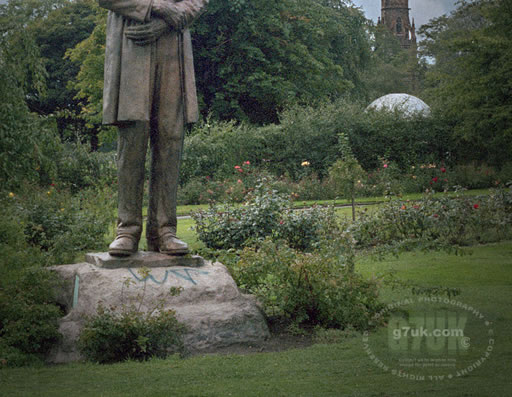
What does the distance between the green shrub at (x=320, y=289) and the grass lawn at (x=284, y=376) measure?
0.39 m

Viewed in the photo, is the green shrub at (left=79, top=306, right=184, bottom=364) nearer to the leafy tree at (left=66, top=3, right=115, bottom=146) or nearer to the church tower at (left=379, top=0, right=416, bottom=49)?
the leafy tree at (left=66, top=3, right=115, bottom=146)

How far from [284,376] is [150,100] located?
9.87 feet

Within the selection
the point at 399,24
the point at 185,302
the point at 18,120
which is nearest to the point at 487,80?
the point at 18,120

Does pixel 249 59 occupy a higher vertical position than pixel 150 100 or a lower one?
higher

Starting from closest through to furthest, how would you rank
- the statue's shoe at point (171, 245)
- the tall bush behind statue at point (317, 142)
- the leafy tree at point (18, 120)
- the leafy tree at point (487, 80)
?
the statue's shoe at point (171, 245)
the leafy tree at point (18, 120)
the leafy tree at point (487, 80)
the tall bush behind statue at point (317, 142)

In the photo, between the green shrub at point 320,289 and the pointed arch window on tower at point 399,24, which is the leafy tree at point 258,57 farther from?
the pointed arch window on tower at point 399,24

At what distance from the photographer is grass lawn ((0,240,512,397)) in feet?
14.8

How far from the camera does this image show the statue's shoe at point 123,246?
6375 mm

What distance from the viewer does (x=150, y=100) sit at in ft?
21.4

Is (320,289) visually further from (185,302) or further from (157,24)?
(157,24)

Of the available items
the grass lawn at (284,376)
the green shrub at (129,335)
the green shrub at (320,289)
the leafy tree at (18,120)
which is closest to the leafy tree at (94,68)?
the leafy tree at (18,120)

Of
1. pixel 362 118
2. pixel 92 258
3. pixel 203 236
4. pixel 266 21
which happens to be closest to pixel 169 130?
pixel 92 258

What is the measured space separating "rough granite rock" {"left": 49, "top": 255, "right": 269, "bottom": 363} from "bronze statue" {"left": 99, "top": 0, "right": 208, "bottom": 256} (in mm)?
359

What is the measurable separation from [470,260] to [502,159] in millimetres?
17269
